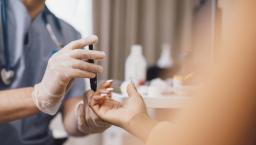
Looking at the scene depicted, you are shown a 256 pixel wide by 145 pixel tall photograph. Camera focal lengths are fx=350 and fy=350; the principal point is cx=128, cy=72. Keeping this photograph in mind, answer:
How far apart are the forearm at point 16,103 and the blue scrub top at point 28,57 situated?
0.15 m

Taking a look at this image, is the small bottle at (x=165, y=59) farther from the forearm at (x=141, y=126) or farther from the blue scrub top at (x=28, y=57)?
the forearm at (x=141, y=126)

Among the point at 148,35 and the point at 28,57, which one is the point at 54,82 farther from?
the point at 148,35

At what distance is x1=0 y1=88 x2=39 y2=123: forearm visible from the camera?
0.90m

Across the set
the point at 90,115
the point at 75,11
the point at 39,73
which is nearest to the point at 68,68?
the point at 90,115

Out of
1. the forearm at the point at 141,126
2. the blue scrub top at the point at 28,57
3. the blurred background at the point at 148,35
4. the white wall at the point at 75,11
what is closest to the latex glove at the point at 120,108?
the forearm at the point at 141,126

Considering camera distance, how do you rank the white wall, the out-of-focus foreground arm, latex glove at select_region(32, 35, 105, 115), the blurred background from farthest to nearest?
the blurred background → the white wall → latex glove at select_region(32, 35, 105, 115) → the out-of-focus foreground arm

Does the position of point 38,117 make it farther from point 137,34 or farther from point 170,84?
Result: point 137,34

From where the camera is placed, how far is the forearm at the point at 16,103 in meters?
0.90

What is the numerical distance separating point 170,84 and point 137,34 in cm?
57

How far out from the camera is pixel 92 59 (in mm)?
832

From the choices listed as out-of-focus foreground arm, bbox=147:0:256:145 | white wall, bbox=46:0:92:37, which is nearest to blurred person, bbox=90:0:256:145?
out-of-focus foreground arm, bbox=147:0:256:145

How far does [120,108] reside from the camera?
0.80 metres

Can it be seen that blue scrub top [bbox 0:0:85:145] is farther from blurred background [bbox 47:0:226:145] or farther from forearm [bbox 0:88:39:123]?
blurred background [bbox 47:0:226:145]

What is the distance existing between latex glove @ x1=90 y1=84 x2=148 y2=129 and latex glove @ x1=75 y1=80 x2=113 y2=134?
20 millimetres
